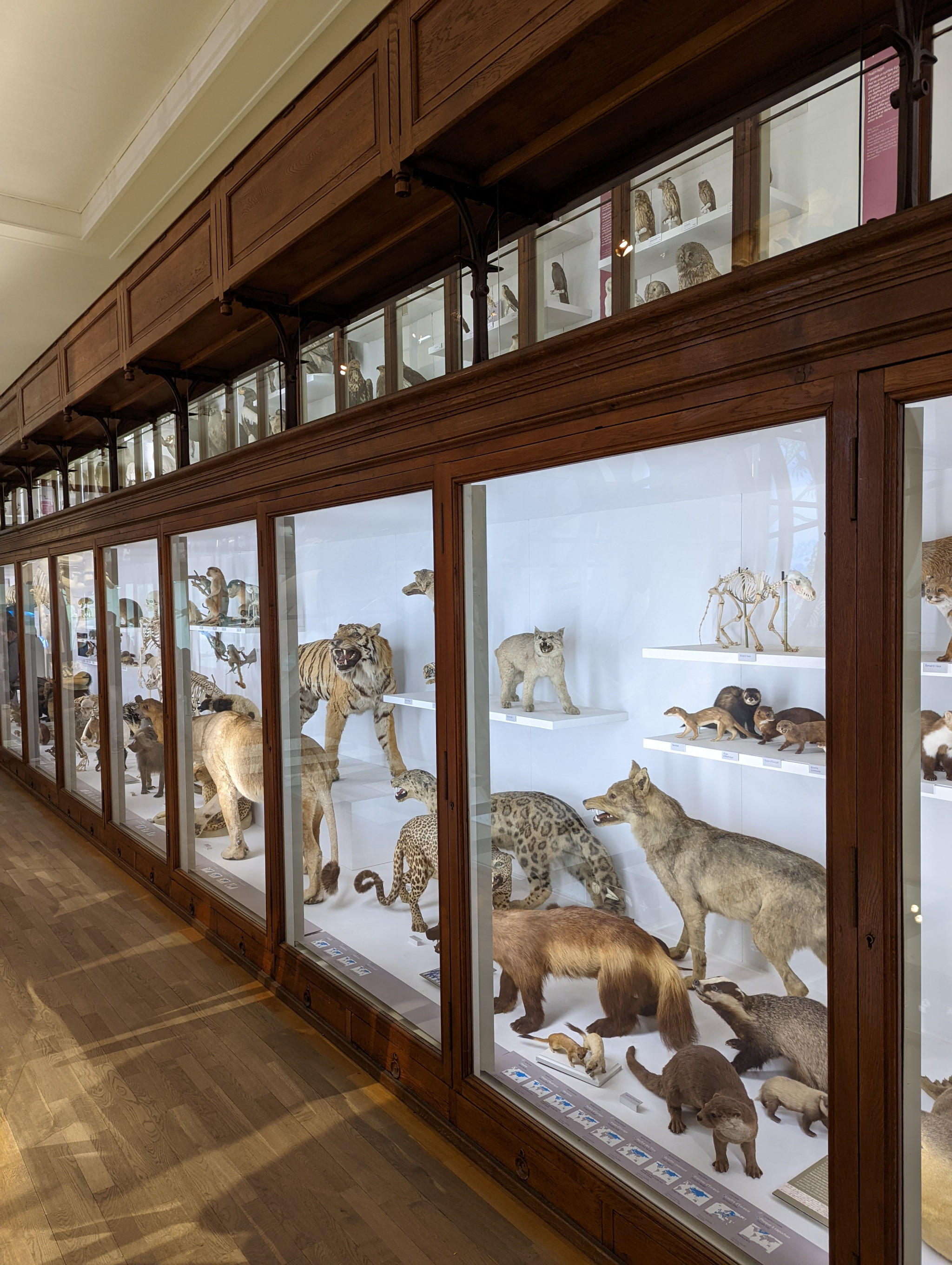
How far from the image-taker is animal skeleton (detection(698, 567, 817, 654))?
1.52 m

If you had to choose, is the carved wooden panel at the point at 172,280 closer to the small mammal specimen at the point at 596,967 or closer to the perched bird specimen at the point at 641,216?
the perched bird specimen at the point at 641,216

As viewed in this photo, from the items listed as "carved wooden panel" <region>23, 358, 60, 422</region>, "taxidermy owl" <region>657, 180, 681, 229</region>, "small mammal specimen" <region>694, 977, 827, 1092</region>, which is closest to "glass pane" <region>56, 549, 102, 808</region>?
"carved wooden panel" <region>23, 358, 60, 422</region>

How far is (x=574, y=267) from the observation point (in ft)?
6.25

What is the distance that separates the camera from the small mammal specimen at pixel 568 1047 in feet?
6.69

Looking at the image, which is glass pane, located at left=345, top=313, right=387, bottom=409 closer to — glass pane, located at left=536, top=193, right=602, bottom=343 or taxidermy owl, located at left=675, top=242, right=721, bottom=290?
glass pane, located at left=536, top=193, right=602, bottom=343

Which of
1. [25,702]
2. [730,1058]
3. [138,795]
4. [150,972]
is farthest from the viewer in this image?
[25,702]

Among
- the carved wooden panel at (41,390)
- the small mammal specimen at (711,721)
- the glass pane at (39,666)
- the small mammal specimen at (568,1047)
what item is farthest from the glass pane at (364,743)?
the glass pane at (39,666)

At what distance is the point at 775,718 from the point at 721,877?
0.37m

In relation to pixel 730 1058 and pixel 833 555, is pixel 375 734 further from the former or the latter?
pixel 833 555

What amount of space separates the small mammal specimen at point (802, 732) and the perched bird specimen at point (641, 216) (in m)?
1.00

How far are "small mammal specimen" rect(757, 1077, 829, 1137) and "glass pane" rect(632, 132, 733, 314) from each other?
1.47 metres

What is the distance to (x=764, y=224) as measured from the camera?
1488 mm

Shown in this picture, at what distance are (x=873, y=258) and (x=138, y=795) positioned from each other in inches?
180

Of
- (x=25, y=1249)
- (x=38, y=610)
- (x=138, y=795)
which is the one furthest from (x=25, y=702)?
(x=25, y=1249)
